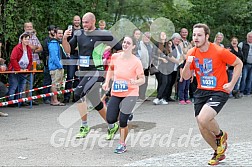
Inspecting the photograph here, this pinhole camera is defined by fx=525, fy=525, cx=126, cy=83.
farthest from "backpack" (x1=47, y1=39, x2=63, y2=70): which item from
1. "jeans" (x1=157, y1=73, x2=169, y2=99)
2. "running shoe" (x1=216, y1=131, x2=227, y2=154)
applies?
"running shoe" (x1=216, y1=131, x2=227, y2=154)

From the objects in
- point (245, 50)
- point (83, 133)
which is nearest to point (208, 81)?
point (83, 133)

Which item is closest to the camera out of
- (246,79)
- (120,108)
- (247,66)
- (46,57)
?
(120,108)

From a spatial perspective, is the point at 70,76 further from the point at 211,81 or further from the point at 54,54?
the point at 211,81

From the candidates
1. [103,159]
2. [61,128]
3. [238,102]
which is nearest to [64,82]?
[61,128]

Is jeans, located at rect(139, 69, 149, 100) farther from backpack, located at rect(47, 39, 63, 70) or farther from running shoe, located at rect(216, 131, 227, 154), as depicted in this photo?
running shoe, located at rect(216, 131, 227, 154)

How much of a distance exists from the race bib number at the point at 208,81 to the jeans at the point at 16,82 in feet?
21.9

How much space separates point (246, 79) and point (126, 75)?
A: 9.22 metres

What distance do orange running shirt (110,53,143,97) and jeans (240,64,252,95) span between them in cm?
883

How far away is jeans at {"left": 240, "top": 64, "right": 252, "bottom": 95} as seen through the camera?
16.3 metres

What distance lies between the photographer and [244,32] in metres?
20.1

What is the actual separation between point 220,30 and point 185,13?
1484 mm

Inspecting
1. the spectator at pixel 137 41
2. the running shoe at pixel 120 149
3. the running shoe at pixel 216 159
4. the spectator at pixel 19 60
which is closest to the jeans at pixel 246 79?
the spectator at pixel 137 41

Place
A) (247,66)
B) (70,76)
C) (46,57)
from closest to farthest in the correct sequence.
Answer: (46,57) < (70,76) < (247,66)

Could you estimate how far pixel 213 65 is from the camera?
23.2ft
